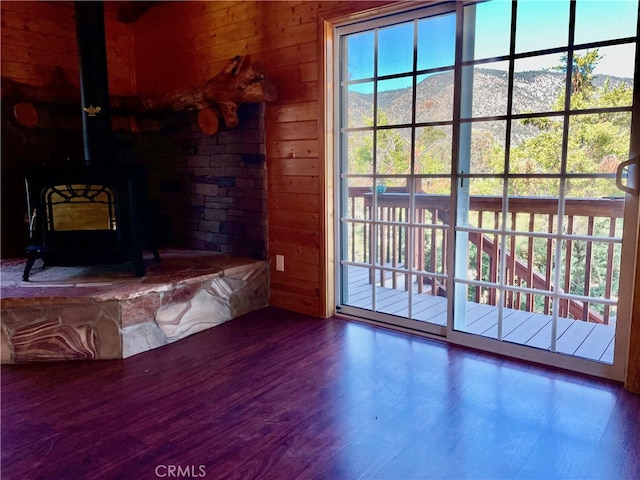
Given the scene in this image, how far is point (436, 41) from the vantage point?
2664 mm

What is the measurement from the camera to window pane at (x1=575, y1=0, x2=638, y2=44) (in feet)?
6.86

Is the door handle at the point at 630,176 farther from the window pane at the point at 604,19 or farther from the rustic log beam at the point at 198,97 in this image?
the rustic log beam at the point at 198,97

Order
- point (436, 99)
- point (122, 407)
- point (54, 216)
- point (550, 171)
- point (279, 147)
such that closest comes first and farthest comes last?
1. point (122, 407)
2. point (550, 171)
3. point (436, 99)
4. point (54, 216)
5. point (279, 147)

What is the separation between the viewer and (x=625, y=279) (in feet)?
7.07

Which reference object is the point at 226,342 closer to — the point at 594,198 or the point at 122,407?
the point at 122,407

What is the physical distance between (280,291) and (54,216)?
Answer: 161 centimetres

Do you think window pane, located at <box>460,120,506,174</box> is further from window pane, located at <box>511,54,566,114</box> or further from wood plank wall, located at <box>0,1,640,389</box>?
wood plank wall, located at <box>0,1,640,389</box>

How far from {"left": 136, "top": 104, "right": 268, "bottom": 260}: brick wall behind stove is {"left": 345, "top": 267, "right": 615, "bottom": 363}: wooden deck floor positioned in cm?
96

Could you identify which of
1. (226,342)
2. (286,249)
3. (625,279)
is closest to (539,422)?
(625,279)

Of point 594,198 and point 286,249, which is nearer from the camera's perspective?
point 594,198

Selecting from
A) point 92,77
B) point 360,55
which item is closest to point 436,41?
point 360,55

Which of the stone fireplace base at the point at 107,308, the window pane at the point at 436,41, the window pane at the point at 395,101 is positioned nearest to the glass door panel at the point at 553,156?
the window pane at the point at 436,41

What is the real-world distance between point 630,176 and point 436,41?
129cm

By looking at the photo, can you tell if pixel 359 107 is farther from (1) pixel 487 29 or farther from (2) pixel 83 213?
(2) pixel 83 213
